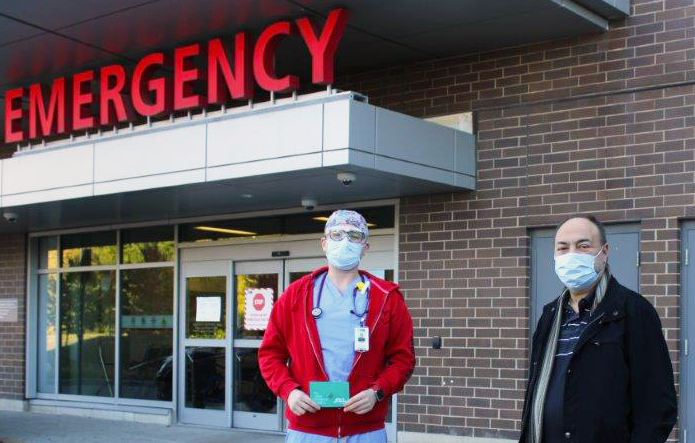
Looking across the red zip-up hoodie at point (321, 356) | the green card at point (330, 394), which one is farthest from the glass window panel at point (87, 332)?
the green card at point (330, 394)

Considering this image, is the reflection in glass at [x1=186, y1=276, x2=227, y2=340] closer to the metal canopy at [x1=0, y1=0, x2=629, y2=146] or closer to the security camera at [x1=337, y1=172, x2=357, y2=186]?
the metal canopy at [x1=0, y1=0, x2=629, y2=146]

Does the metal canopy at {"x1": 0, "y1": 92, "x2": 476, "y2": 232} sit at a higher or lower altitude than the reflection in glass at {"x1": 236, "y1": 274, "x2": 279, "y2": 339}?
higher

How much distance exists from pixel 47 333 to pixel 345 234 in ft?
36.8

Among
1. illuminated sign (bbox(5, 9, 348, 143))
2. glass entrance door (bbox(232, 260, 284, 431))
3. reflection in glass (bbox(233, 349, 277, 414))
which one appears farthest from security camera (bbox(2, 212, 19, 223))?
reflection in glass (bbox(233, 349, 277, 414))

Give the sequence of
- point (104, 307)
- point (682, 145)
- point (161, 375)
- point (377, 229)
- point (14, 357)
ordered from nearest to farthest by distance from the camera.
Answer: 1. point (682, 145)
2. point (377, 229)
3. point (161, 375)
4. point (104, 307)
5. point (14, 357)

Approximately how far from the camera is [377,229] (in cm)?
1036

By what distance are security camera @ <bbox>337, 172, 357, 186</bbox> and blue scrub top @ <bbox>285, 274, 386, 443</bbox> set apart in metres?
4.05

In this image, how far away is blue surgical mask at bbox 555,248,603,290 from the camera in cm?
372

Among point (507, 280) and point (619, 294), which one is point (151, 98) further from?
point (619, 294)

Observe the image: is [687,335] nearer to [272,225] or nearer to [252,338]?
[272,225]

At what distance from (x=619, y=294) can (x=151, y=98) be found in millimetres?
7711

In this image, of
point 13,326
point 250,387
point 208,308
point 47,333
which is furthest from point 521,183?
point 13,326

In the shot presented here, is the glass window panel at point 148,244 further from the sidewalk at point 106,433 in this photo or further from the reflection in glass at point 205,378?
the sidewalk at point 106,433

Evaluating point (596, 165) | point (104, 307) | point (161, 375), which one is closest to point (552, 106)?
point (596, 165)
